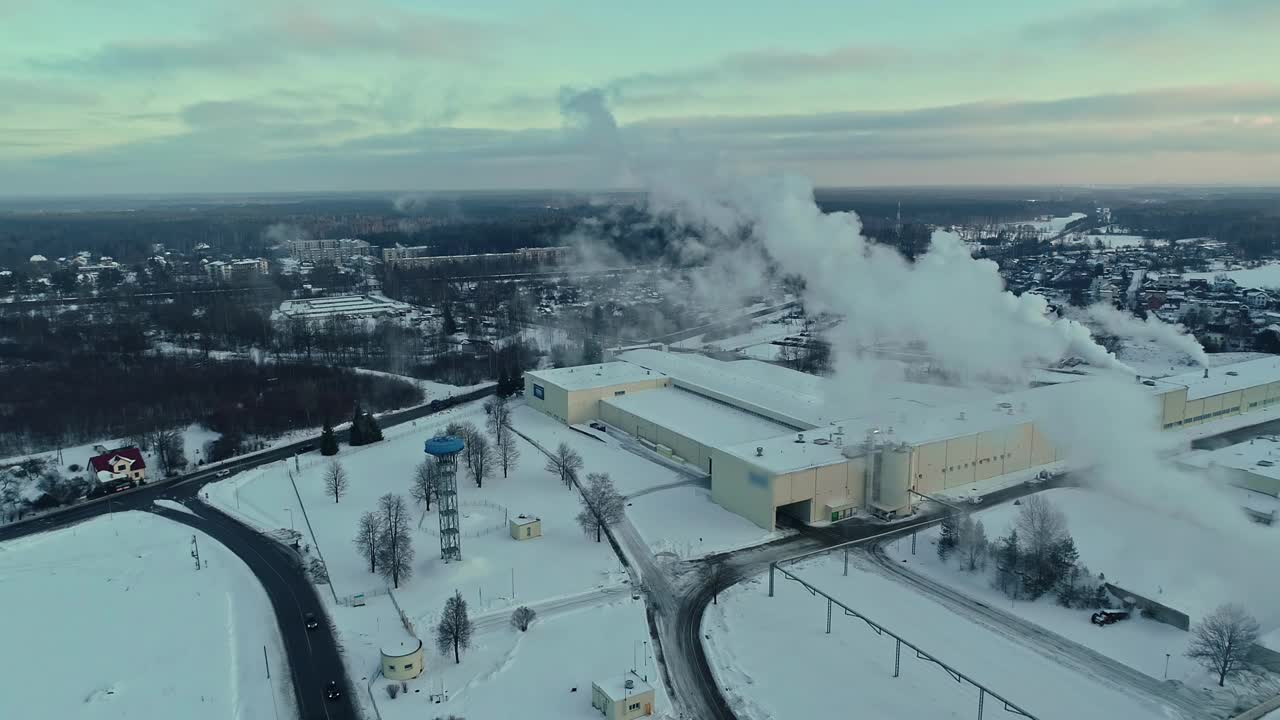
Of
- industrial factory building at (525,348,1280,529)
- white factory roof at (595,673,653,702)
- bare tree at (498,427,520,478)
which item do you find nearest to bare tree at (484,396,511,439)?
bare tree at (498,427,520,478)

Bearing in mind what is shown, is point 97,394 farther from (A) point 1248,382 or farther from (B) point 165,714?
(A) point 1248,382

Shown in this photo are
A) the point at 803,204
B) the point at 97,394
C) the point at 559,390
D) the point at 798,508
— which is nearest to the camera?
the point at 798,508

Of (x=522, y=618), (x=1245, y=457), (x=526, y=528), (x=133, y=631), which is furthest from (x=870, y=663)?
(x=1245, y=457)

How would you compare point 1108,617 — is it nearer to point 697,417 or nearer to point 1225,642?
point 1225,642

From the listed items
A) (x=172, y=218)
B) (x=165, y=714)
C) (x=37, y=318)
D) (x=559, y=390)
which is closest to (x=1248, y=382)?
(x=559, y=390)

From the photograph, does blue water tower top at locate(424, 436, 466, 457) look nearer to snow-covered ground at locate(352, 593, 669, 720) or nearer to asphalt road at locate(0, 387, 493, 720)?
asphalt road at locate(0, 387, 493, 720)
